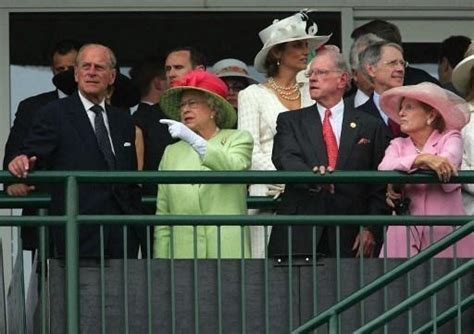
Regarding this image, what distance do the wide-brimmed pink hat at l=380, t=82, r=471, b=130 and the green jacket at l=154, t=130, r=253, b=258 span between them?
94 cm

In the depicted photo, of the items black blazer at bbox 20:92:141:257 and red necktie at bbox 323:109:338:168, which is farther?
red necktie at bbox 323:109:338:168

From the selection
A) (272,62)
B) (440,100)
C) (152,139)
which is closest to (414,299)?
(440,100)

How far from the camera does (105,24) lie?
19.2 meters

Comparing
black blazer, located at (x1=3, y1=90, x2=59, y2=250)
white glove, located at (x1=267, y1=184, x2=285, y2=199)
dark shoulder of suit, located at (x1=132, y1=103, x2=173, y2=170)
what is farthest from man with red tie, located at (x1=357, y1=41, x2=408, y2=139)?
black blazer, located at (x1=3, y1=90, x2=59, y2=250)

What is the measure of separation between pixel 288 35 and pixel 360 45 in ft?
1.65

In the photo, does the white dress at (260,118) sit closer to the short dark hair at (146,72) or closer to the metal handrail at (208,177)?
the metal handrail at (208,177)

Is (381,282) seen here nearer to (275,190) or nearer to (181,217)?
(181,217)

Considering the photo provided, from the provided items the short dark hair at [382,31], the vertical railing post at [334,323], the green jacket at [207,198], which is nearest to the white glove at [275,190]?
the green jacket at [207,198]

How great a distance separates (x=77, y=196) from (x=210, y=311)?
1.06m

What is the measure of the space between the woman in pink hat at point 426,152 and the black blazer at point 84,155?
1.60m

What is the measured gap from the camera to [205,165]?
15133mm

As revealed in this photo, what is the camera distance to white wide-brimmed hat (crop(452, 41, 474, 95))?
15695 millimetres

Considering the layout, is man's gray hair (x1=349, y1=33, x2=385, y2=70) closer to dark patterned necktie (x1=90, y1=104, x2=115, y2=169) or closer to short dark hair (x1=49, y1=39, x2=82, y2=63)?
dark patterned necktie (x1=90, y1=104, x2=115, y2=169)

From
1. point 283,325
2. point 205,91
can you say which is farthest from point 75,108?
point 283,325
